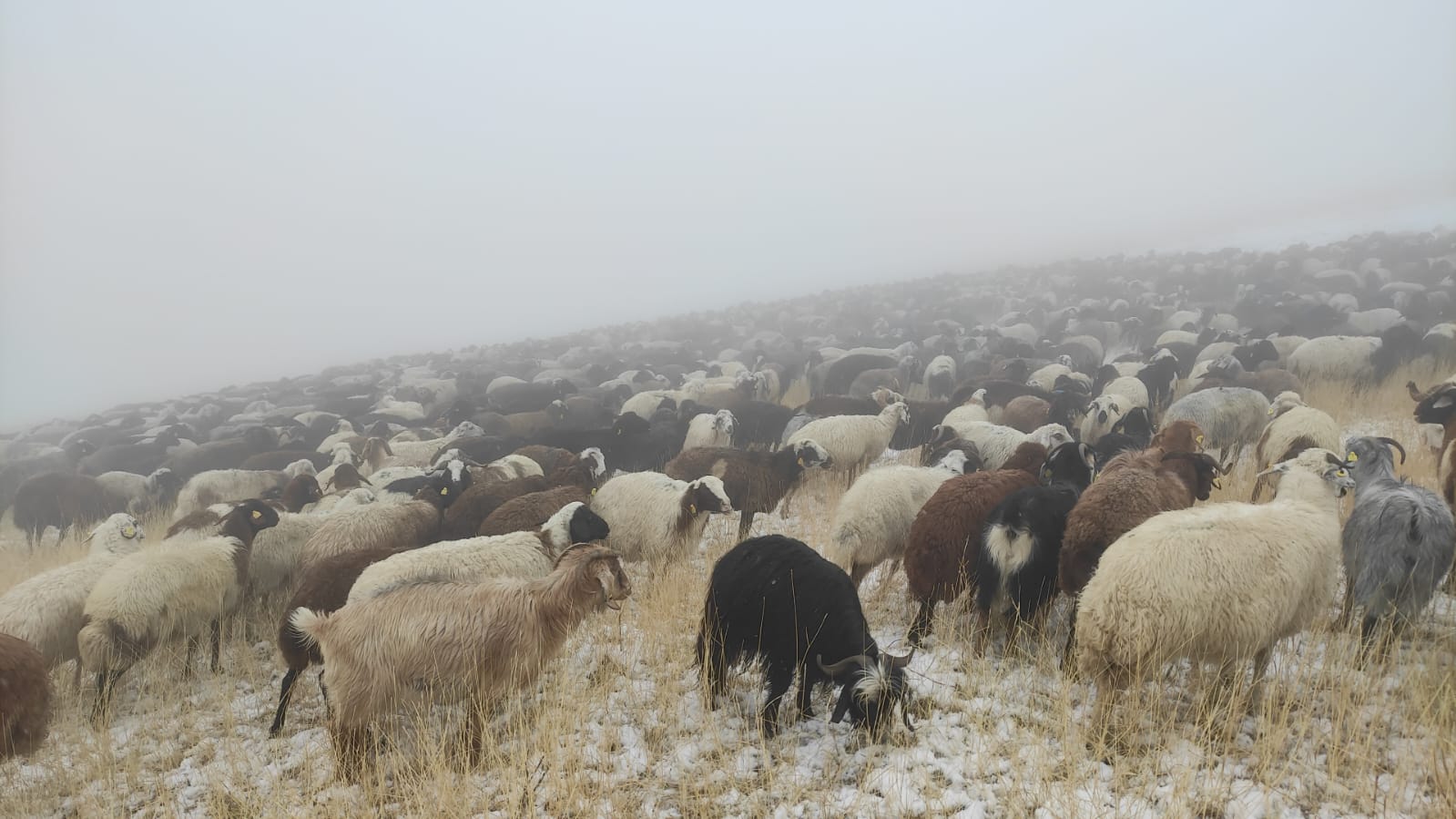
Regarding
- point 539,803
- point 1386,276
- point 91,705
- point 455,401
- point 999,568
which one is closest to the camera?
point 539,803

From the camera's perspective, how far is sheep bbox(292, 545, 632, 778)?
12.8 ft

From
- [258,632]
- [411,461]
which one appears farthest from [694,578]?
[411,461]

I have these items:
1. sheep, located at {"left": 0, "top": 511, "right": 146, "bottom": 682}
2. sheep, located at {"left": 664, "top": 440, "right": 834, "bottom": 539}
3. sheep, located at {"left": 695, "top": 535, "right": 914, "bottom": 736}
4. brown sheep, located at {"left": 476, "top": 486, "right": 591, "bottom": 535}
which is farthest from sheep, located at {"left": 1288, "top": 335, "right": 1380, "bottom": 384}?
sheep, located at {"left": 0, "top": 511, "right": 146, "bottom": 682}

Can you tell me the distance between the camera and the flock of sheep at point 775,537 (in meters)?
3.88

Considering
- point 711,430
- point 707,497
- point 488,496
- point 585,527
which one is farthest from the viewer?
point 711,430

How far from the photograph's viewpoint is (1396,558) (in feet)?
13.4

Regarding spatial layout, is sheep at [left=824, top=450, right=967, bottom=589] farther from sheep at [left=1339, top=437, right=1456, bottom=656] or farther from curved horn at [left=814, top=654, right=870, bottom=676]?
sheep at [left=1339, top=437, right=1456, bottom=656]

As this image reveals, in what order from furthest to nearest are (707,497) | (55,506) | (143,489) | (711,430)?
(143,489)
(711,430)
(55,506)
(707,497)

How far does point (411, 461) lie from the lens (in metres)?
12.0

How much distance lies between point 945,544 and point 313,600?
16.6 ft

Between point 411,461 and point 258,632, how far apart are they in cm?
595

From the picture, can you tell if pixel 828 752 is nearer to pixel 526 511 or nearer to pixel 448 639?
pixel 448 639

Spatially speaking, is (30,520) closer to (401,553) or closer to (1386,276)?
(401,553)

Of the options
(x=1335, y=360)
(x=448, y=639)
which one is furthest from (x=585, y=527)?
(x=1335, y=360)
